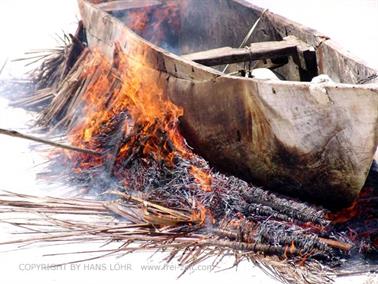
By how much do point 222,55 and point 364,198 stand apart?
2.26m

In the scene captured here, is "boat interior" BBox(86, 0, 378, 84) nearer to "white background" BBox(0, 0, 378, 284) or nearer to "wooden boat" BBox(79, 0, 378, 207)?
"wooden boat" BBox(79, 0, 378, 207)

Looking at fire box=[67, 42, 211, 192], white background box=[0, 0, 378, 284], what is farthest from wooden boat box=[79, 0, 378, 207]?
white background box=[0, 0, 378, 284]

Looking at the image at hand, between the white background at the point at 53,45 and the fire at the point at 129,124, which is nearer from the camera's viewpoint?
the white background at the point at 53,45

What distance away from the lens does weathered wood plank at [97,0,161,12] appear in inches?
342

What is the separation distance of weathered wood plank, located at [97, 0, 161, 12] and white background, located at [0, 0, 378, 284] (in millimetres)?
1921

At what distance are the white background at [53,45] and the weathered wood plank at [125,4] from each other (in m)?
1.92

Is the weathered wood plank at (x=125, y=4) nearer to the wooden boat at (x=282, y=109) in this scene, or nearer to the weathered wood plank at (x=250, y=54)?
the wooden boat at (x=282, y=109)

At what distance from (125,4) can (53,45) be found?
2.77m

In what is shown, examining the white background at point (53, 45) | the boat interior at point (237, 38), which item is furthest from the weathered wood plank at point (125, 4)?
the white background at point (53, 45)

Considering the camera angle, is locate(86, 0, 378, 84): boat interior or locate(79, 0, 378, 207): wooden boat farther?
locate(86, 0, 378, 84): boat interior

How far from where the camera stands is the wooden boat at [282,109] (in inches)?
181

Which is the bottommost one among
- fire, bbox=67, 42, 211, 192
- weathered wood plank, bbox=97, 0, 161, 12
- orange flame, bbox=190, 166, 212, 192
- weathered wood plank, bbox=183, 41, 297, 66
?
orange flame, bbox=190, 166, 212, 192

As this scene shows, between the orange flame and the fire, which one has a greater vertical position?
the fire

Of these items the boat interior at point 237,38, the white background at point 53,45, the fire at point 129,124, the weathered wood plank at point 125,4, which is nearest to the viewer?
the white background at point 53,45
